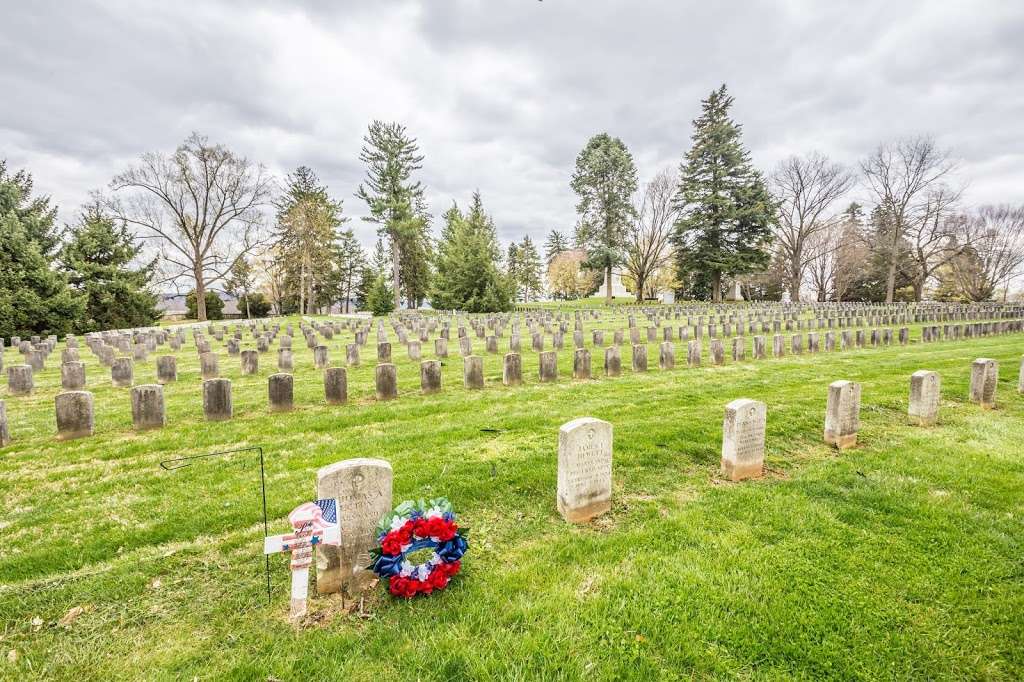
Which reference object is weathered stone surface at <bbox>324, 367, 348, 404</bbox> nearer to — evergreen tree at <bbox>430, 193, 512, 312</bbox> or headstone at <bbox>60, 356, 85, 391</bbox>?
headstone at <bbox>60, 356, 85, 391</bbox>

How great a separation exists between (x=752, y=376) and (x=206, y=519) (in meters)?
10.4

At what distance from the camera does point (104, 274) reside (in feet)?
87.0

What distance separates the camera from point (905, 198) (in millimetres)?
41594

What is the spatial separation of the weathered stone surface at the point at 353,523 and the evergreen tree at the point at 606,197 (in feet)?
144

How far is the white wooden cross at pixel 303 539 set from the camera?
2740 mm

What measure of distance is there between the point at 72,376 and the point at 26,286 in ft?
58.6

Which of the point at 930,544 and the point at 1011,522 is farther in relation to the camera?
the point at 1011,522

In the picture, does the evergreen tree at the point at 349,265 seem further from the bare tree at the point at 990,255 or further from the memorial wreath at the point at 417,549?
the bare tree at the point at 990,255

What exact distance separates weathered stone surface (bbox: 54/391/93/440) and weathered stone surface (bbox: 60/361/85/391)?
405cm

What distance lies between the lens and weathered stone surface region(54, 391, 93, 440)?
6.14 metres

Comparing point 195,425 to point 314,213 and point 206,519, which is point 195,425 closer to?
point 206,519

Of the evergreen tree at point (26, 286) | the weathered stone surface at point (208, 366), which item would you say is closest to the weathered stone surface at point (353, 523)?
the weathered stone surface at point (208, 366)

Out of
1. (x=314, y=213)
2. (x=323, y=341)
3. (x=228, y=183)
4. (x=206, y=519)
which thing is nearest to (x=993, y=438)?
(x=206, y=519)

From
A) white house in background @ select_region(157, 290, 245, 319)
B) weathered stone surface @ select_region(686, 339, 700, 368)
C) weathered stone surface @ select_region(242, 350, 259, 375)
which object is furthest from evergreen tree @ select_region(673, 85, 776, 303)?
white house in background @ select_region(157, 290, 245, 319)
